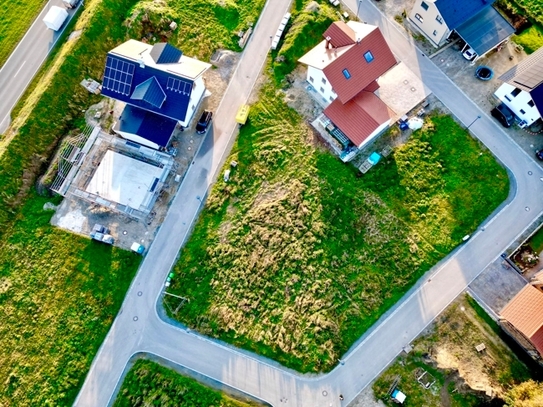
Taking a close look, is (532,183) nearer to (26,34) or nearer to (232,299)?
(232,299)

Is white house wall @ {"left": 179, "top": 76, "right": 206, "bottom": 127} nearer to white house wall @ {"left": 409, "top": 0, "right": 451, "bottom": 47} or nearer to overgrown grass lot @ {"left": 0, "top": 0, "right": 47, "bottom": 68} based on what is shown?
overgrown grass lot @ {"left": 0, "top": 0, "right": 47, "bottom": 68}

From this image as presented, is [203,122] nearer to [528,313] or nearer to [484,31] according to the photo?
[484,31]

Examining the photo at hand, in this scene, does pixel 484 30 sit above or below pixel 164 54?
above

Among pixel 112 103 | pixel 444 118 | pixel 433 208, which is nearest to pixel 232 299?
pixel 433 208

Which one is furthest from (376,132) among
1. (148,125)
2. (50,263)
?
(50,263)

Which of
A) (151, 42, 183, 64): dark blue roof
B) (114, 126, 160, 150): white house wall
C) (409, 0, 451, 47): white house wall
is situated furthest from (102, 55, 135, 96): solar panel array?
(409, 0, 451, 47): white house wall

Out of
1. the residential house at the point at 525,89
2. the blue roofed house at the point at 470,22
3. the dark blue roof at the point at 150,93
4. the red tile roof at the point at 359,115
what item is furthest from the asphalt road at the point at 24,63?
the residential house at the point at 525,89
